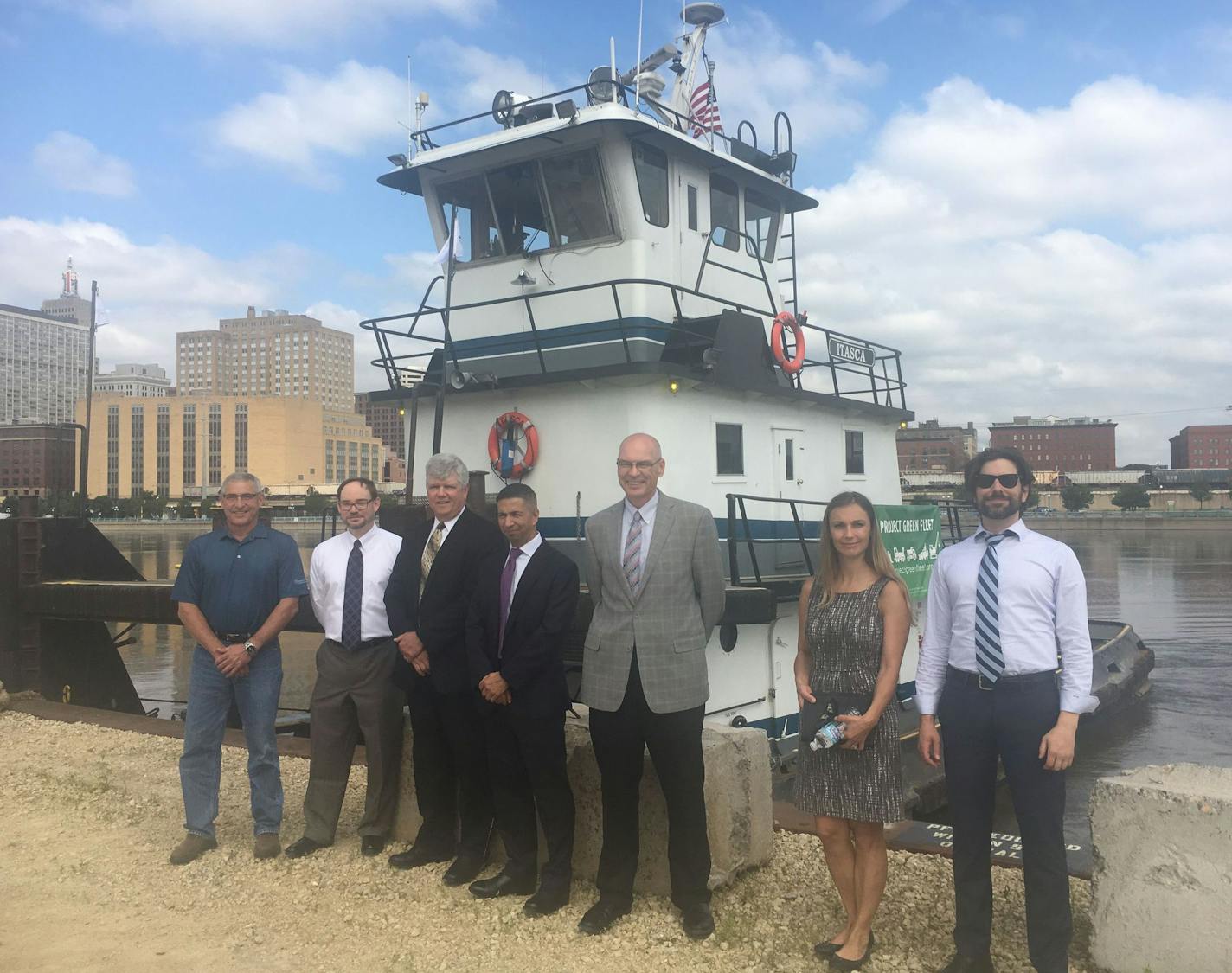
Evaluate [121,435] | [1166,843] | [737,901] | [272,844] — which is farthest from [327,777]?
[121,435]

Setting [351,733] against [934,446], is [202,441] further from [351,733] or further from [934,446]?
[351,733]

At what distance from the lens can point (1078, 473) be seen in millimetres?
144625

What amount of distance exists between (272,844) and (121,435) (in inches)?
5657

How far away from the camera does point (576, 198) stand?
393 inches

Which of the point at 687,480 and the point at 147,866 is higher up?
the point at 687,480

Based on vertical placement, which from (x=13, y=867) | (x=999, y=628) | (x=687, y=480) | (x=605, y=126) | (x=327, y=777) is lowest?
(x=13, y=867)

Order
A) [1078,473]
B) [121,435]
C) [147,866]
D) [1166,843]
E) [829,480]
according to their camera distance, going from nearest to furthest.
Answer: [1166,843] → [147,866] → [829,480] → [121,435] → [1078,473]

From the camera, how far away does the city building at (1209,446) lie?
561ft

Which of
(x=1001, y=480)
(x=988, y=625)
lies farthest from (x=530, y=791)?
(x=1001, y=480)

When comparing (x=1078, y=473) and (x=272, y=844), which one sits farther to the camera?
(x=1078, y=473)

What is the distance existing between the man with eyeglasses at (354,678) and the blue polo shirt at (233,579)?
217 millimetres

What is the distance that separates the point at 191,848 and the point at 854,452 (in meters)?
8.79

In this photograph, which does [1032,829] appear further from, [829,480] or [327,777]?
[829,480]

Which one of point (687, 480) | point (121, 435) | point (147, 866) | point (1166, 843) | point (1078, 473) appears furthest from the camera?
point (1078, 473)
